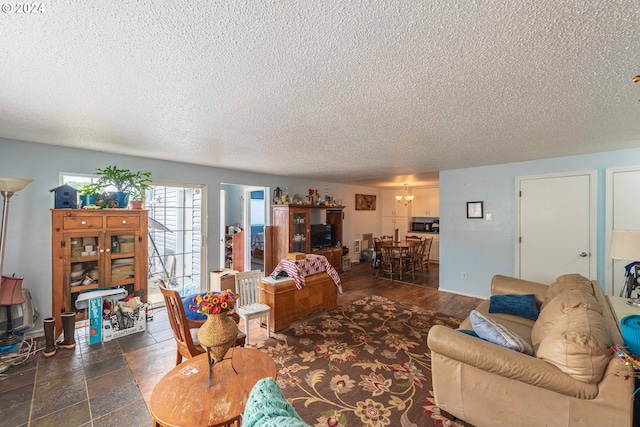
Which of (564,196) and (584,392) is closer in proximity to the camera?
(584,392)

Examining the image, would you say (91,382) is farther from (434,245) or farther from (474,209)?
(434,245)

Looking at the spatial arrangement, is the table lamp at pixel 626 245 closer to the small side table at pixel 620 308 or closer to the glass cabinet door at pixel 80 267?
the small side table at pixel 620 308

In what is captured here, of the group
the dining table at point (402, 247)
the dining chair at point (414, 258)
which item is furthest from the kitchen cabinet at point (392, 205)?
the dining table at point (402, 247)

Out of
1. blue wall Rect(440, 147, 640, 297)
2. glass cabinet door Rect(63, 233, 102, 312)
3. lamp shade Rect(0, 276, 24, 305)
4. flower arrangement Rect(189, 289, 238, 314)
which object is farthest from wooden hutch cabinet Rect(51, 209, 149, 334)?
blue wall Rect(440, 147, 640, 297)

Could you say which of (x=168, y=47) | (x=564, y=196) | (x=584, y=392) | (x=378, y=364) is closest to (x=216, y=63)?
(x=168, y=47)

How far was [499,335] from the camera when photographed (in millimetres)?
1786

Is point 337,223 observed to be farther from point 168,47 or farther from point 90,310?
point 168,47

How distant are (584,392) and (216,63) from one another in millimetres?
2643

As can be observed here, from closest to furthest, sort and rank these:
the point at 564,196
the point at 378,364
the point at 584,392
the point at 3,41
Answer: the point at 3,41 → the point at 584,392 → the point at 378,364 → the point at 564,196

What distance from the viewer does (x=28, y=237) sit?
3.06 m

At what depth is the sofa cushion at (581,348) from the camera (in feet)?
4.49

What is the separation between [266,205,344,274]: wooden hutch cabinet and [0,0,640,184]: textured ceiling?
2.72m

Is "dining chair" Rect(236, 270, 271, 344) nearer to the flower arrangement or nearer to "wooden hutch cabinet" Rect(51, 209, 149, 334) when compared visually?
"wooden hutch cabinet" Rect(51, 209, 149, 334)

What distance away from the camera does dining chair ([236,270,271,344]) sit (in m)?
3.00
